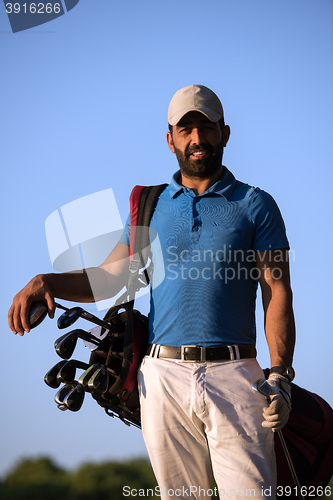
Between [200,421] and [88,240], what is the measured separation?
1295 mm

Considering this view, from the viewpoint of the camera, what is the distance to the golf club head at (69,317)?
2.82 meters

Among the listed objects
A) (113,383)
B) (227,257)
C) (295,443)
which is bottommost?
(295,443)

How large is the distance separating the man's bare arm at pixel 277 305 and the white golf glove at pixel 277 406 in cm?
14

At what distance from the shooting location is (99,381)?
2.95 m

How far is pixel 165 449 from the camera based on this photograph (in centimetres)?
292

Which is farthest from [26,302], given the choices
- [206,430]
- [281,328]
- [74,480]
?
[74,480]

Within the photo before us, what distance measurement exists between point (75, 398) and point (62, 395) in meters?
0.08

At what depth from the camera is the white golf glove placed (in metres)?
2.76

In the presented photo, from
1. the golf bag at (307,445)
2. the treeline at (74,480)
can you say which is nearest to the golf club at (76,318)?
the golf bag at (307,445)

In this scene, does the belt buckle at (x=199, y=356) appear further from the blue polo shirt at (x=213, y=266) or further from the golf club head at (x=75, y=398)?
the golf club head at (x=75, y=398)

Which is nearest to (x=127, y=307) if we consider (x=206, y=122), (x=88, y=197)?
(x=88, y=197)

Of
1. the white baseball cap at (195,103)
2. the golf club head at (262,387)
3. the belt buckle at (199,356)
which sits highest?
the white baseball cap at (195,103)

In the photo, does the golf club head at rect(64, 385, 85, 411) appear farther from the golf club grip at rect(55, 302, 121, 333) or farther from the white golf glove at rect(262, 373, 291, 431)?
the white golf glove at rect(262, 373, 291, 431)

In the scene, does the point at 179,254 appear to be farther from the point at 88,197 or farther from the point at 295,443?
the point at 295,443
